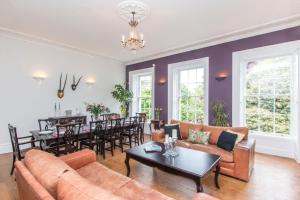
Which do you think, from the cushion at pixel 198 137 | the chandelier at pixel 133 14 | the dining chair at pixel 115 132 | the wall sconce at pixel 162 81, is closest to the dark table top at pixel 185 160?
the cushion at pixel 198 137

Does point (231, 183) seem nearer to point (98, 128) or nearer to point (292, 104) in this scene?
point (292, 104)

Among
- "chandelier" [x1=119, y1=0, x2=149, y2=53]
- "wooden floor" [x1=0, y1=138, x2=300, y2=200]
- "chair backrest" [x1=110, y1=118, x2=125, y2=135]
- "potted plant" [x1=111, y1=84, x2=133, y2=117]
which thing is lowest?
"wooden floor" [x1=0, y1=138, x2=300, y2=200]

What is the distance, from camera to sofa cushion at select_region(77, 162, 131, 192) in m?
1.90

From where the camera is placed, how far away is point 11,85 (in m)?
4.49

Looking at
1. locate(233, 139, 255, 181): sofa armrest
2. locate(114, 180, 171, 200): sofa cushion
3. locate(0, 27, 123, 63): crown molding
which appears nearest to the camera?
locate(114, 180, 171, 200): sofa cushion

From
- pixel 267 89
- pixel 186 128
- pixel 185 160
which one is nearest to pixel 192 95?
pixel 186 128

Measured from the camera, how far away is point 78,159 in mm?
2375

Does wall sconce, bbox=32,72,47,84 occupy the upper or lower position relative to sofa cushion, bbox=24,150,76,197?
upper

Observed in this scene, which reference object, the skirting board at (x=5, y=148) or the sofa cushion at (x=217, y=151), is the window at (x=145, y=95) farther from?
the skirting board at (x=5, y=148)

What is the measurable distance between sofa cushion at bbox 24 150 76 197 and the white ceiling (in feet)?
8.72

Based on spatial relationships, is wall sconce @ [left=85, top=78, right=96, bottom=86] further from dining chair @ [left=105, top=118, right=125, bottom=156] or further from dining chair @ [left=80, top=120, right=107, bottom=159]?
dining chair @ [left=80, top=120, right=107, bottom=159]

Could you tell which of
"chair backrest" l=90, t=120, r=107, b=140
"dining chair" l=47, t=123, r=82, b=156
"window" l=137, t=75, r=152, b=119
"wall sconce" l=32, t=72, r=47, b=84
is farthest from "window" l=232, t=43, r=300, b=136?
"wall sconce" l=32, t=72, r=47, b=84

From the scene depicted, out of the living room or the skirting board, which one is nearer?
the living room

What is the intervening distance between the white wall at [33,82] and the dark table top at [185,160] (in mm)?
3605
